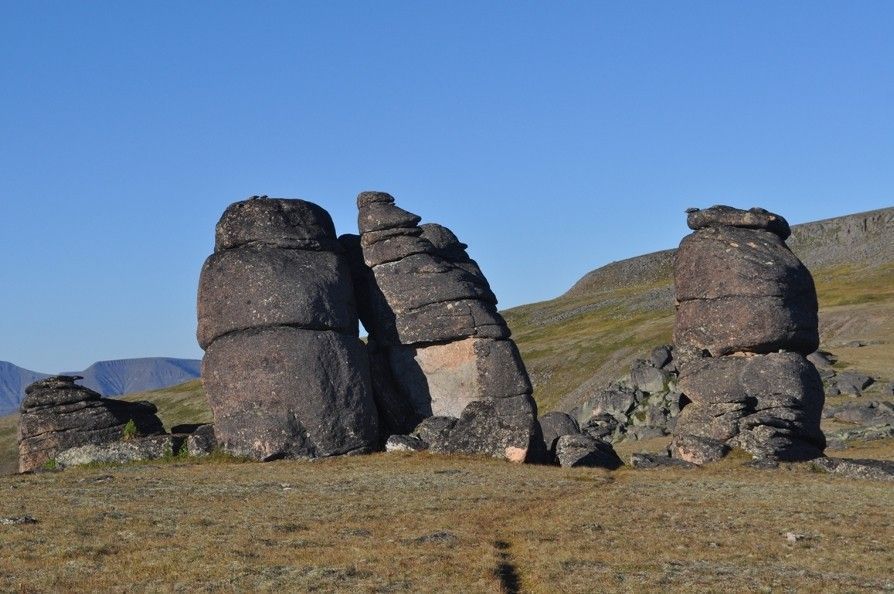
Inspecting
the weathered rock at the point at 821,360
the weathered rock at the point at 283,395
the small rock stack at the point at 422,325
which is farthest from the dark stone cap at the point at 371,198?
the weathered rock at the point at 821,360

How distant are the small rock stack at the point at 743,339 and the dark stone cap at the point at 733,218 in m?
0.05

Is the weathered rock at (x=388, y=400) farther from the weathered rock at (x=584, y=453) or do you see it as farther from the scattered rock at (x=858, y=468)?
the scattered rock at (x=858, y=468)

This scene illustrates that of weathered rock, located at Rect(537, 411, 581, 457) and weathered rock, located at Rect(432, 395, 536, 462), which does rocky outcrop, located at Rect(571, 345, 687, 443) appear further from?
weathered rock, located at Rect(432, 395, 536, 462)

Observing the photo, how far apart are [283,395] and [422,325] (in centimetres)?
938

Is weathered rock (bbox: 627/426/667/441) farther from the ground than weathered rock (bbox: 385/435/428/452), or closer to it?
closer to it

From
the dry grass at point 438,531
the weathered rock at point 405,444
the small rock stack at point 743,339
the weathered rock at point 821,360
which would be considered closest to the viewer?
the dry grass at point 438,531

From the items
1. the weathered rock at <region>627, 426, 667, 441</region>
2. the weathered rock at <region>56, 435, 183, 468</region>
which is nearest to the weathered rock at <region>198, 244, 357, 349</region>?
the weathered rock at <region>56, 435, 183, 468</region>

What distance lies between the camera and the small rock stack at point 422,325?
55.7 metres

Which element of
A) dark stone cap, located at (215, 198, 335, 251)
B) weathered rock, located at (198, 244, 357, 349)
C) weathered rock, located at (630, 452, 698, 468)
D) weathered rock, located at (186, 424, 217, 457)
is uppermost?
dark stone cap, located at (215, 198, 335, 251)

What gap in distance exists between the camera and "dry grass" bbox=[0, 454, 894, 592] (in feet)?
82.0

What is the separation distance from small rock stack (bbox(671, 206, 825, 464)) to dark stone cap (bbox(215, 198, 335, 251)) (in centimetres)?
1814

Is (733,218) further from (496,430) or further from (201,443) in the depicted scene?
(201,443)

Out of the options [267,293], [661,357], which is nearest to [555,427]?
[267,293]

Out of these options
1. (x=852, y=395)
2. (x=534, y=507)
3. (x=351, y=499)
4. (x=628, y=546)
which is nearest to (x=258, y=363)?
(x=351, y=499)
